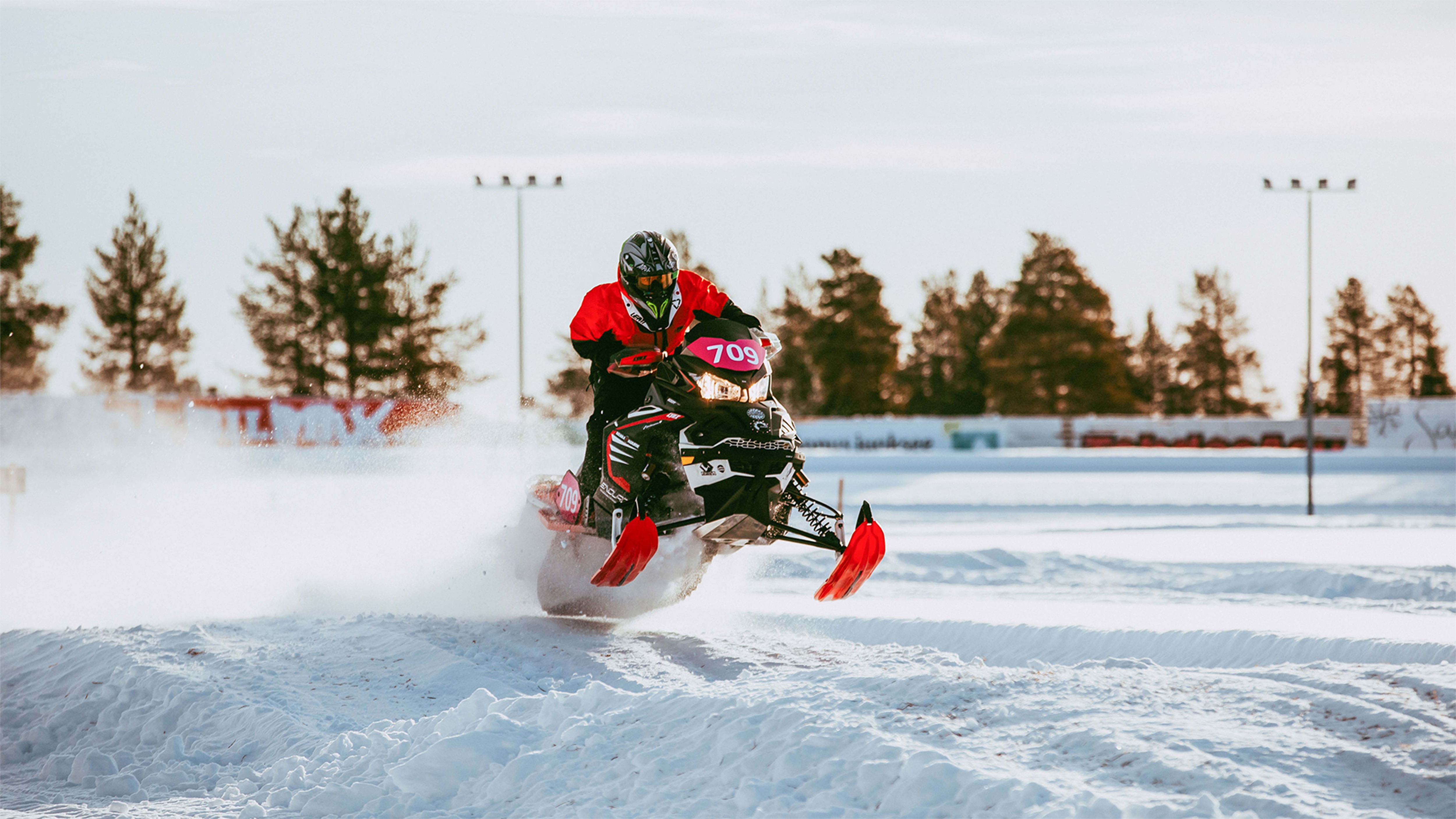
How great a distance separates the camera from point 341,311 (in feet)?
205

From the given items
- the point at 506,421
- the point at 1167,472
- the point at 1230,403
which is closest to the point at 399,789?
the point at 506,421

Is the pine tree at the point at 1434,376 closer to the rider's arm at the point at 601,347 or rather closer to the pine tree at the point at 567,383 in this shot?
the pine tree at the point at 567,383

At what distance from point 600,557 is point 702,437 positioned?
2.48m

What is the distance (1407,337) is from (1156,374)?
15488mm

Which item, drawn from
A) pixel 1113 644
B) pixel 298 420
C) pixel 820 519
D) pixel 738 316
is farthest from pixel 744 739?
pixel 298 420

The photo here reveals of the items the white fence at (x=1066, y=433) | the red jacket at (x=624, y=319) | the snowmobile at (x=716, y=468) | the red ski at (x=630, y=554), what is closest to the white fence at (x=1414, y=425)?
the white fence at (x=1066, y=433)

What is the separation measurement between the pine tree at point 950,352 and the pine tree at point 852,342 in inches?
232

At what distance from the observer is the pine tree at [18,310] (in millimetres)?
61406

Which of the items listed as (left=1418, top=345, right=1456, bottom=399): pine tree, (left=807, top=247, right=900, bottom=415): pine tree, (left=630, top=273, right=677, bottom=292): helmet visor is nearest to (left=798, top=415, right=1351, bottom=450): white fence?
(left=807, top=247, right=900, bottom=415): pine tree

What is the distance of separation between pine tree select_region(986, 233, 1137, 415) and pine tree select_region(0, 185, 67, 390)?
49.9 metres

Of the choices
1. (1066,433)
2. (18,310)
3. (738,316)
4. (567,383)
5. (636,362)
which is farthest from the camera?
(567,383)

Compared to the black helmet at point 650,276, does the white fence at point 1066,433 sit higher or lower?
lower

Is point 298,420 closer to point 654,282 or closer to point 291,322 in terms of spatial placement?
point 291,322

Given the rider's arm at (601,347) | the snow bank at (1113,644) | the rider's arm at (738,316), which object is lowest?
the snow bank at (1113,644)
